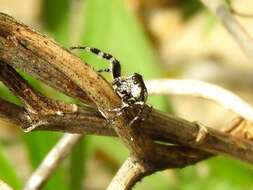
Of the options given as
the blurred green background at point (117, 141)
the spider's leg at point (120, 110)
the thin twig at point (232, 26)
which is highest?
the thin twig at point (232, 26)

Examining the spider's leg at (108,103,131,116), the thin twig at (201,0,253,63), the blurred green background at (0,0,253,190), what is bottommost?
the blurred green background at (0,0,253,190)

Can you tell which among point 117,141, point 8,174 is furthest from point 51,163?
point 117,141

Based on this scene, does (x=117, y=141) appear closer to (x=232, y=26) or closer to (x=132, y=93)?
(x=232, y=26)

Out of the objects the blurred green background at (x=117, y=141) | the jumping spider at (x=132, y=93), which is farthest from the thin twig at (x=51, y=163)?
the blurred green background at (x=117, y=141)

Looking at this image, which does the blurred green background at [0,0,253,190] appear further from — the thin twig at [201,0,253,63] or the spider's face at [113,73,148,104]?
the spider's face at [113,73,148,104]

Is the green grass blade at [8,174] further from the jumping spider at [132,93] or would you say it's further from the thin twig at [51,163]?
the jumping spider at [132,93]

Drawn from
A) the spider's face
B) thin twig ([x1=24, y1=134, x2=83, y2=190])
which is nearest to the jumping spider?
the spider's face
